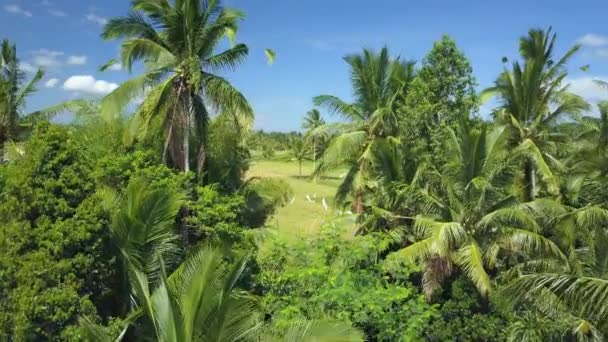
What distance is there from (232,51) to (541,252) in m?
10.0

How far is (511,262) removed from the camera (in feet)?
48.5

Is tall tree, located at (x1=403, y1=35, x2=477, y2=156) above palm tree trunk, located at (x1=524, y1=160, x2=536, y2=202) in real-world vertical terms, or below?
above

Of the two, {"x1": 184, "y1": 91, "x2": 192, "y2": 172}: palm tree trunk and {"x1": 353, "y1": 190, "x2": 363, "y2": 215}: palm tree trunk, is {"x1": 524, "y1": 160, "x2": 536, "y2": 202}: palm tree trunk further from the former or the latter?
{"x1": 184, "y1": 91, "x2": 192, "y2": 172}: palm tree trunk

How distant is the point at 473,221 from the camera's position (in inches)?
574

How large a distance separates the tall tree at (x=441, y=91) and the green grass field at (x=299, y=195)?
18.8ft

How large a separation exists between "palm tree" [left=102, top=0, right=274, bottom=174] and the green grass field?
619 centimetres

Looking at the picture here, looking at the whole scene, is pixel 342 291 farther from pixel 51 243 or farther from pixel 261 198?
pixel 261 198

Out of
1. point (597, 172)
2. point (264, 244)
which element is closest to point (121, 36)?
point (264, 244)

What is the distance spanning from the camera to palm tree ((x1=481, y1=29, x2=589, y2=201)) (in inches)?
767

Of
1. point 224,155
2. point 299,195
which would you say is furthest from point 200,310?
point 299,195

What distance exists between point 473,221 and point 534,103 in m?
7.40

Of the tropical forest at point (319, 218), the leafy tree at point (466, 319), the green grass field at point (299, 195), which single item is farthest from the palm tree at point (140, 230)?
the green grass field at point (299, 195)

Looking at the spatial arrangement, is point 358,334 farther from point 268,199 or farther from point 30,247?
point 268,199

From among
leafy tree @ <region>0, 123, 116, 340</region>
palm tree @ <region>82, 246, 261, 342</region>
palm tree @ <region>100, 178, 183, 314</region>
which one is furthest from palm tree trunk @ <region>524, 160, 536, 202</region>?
leafy tree @ <region>0, 123, 116, 340</region>
